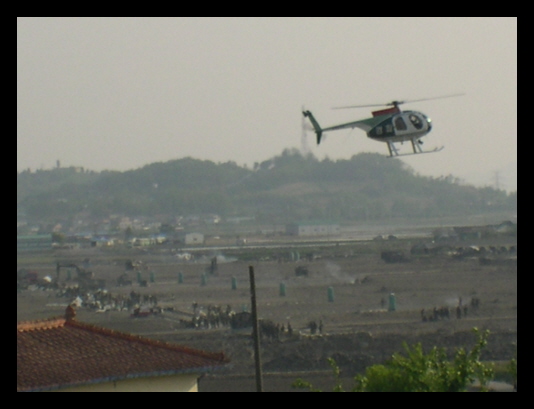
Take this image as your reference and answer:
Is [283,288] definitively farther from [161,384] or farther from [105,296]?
[161,384]

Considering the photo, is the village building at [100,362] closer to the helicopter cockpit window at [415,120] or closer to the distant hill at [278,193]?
the helicopter cockpit window at [415,120]

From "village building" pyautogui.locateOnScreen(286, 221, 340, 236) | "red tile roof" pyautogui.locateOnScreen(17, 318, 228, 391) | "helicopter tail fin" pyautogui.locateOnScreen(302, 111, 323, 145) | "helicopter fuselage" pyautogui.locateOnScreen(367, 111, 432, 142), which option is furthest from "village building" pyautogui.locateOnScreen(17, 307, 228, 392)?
"village building" pyautogui.locateOnScreen(286, 221, 340, 236)

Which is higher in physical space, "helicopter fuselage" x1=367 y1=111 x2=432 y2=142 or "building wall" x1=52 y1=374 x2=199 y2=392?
"helicopter fuselage" x1=367 y1=111 x2=432 y2=142

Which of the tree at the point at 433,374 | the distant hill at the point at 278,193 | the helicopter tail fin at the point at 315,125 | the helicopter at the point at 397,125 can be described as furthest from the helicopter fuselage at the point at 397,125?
the distant hill at the point at 278,193

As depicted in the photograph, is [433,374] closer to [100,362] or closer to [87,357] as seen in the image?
[100,362]

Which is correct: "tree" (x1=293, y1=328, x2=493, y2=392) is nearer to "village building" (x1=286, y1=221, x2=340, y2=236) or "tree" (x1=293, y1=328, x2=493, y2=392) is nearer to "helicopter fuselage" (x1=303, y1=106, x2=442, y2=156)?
"helicopter fuselage" (x1=303, y1=106, x2=442, y2=156)
